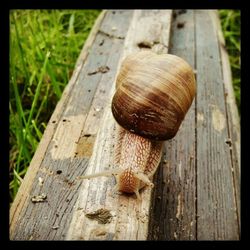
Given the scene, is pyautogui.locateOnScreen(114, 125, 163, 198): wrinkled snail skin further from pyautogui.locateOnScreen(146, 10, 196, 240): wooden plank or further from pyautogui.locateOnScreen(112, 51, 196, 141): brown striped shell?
pyautogui.locateOnScreen(146, 10, 196, 240): wooden plank

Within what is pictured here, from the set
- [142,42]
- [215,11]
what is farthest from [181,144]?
[215,11]

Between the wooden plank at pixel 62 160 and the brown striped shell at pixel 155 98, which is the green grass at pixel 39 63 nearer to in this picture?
the wooden plank at pixel 62 160

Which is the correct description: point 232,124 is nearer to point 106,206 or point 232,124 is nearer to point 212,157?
point 212,157

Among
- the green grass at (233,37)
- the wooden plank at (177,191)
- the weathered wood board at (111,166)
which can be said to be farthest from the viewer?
the green grass at (233,37)

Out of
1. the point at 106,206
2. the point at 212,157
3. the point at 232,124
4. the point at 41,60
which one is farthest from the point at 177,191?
the point at 41,60

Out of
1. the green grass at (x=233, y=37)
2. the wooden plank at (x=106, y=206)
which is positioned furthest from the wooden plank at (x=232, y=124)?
the wooden plank at (x=106, y=206)

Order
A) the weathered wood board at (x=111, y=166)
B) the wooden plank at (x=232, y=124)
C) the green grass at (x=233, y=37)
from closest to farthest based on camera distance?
the weathered wood board at (x=111, y=166) < the wooden plank at (x=232, y=124) < the green grass at (x=233, y=37)

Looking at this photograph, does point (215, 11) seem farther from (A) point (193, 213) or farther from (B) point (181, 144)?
(A) point (193, 213)
